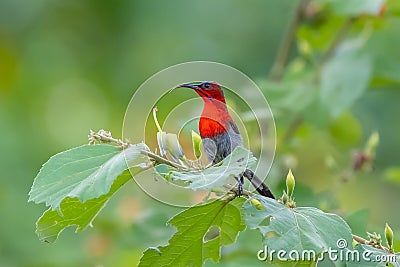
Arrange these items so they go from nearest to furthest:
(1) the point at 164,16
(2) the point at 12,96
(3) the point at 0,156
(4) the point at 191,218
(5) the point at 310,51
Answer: (4) the point at 191,218 → (5) the point at 310,51 → (3) the point at 0,156 → (2) the point at 12,96 → (1) the point at 164,16

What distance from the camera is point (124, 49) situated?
6461mm

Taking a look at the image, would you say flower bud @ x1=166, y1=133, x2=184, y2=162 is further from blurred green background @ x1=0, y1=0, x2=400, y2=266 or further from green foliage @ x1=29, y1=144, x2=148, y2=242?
blurred green background @ x1=0, y1=0, x2=400, y2=266

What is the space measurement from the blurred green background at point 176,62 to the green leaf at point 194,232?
477mm

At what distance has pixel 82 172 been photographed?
1.37m

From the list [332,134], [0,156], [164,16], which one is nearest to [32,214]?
[0,156]

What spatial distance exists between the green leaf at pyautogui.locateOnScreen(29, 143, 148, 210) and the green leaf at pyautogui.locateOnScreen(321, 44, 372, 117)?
1350 mm

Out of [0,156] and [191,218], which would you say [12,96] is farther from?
[191,218]

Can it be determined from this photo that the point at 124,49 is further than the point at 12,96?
Yes

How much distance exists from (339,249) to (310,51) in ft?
5.94

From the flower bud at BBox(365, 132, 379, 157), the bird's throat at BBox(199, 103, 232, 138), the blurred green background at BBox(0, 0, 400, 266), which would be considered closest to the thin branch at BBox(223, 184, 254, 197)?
the bird's throat at BBox(199, 103, 232, 138)

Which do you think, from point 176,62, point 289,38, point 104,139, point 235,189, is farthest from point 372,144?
point 176,62

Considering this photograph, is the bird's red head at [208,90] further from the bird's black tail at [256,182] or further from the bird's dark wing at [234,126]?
the bird's black tail at [256,182]

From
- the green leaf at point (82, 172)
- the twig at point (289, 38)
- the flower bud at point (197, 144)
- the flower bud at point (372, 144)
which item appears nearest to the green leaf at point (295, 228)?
the flower bud at point (197, 144)

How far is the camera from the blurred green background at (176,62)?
270 cm
